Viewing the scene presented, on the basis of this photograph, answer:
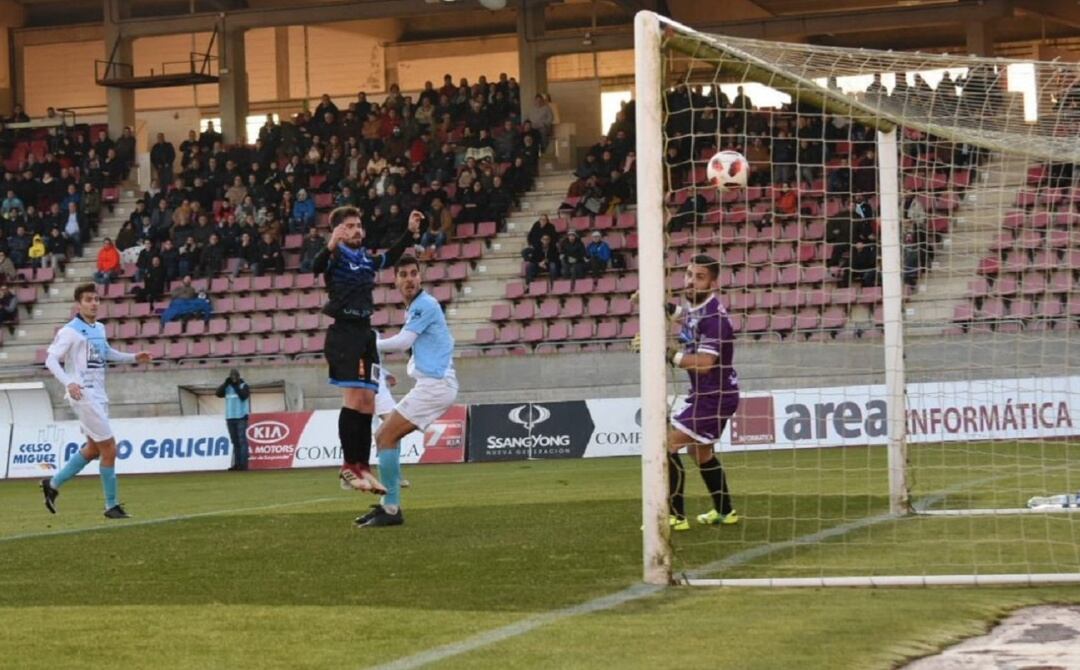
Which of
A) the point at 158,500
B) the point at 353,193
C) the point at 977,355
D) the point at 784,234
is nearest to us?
the point at 158,500

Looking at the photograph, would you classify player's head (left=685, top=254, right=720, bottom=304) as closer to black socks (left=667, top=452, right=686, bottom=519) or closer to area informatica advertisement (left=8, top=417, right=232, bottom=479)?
black socks (left=667, top=452, right=686, bottom=519)

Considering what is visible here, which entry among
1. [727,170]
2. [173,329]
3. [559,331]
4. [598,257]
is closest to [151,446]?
[173,329]

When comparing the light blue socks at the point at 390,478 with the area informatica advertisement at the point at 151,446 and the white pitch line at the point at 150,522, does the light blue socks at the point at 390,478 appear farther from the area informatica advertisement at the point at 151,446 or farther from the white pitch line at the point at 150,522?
the area informatica advertisement at the point at 151,446

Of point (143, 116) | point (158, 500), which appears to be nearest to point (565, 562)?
point (158, 500)

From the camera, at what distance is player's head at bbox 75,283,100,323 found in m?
15.8

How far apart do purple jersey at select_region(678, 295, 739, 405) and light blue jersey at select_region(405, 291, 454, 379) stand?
2.00m

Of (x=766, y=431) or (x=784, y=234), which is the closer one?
(x=766, y=431)

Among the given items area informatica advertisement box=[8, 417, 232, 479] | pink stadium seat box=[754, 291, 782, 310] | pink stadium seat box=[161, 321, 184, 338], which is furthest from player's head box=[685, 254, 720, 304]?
pink stadium seat box=[161, 321, 184, 338]

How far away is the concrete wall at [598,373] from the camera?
78.8 ft

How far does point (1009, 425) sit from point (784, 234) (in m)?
7.33

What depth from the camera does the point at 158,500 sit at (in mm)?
20000

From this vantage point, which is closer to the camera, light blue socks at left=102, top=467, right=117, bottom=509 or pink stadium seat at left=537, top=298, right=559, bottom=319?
light blue socks at left=102, top=467, right=117, bottom=509

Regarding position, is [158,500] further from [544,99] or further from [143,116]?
[143,116]

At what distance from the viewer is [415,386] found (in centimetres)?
1324
